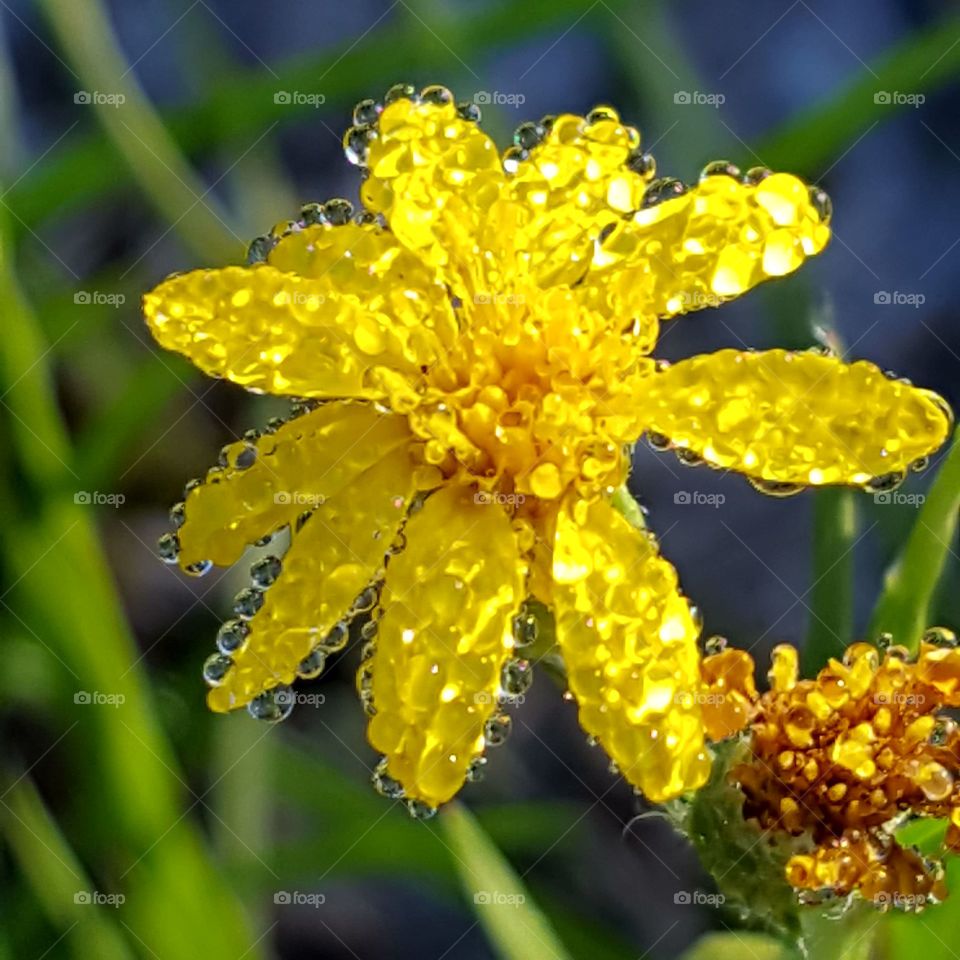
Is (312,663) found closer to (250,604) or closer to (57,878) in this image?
(250,604)

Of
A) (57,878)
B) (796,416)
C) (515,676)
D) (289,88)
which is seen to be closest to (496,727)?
(515,676)

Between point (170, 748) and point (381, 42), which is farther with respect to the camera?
point (381, 42)

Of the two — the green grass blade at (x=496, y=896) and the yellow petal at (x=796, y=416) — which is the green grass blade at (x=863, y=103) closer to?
the yellow petal at (x=796, y=416)

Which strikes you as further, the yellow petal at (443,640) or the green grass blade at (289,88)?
the green grass blade at (289,88)

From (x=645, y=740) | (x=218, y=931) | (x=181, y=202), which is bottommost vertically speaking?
(x=218, y=931)

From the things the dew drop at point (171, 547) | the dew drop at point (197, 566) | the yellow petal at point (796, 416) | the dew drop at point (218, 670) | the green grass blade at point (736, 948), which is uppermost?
the yellow petal at point (796, 416)

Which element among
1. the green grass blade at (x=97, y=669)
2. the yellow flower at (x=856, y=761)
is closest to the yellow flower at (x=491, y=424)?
the yellow flower at (x=856, y=761)

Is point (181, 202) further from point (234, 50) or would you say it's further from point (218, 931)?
point (218, 931)

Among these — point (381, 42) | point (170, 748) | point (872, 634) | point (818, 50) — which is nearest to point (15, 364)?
point (170, 748)
